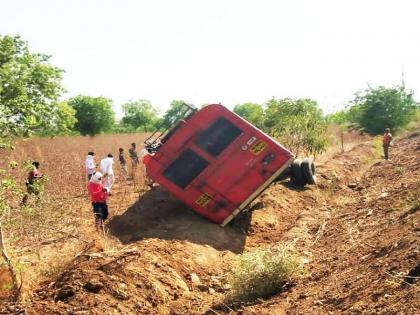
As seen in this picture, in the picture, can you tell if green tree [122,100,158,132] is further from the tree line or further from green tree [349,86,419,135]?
green tree [349,86,419,135]

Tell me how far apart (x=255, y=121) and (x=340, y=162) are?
405cm

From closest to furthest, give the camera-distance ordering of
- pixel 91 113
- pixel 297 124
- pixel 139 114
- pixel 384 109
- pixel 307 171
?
pixel 307 171, pixel 297 124, pixel 384 109, pixel 91 113, pixel 139 114

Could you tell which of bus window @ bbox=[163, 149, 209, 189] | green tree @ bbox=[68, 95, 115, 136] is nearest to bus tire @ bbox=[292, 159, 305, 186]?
bus window @ bbox=[163, 149, 209, 189]

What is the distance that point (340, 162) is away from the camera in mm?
19094

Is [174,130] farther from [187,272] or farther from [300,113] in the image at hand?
[300,113]

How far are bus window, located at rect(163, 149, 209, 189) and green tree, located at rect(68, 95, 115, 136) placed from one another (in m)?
40.2

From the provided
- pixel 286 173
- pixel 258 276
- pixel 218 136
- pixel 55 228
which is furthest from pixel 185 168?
pixel 286 173

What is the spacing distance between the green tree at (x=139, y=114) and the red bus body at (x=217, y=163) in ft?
190

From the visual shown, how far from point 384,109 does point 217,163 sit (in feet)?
83.0

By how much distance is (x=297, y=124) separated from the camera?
712 inches

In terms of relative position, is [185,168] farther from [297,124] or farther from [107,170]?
[297,124]

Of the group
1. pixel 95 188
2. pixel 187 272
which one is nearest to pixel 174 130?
pixel 95 188

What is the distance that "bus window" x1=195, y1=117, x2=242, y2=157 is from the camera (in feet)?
32.5

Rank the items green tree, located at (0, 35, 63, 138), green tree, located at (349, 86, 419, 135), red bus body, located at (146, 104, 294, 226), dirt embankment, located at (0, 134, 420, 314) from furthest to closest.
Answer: green tree, located at (349, 86, 419, 135), green tree, located at (0, 35, 63, 138), red bus body, located at (146, 104, 294, 226), dirt embankment, located at (0, 134, 420, 314)
